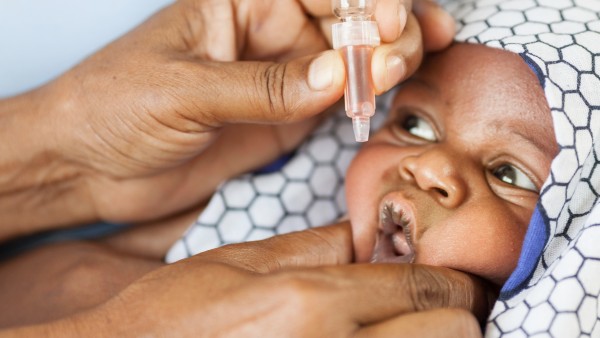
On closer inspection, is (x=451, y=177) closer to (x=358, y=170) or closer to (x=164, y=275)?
(x=358, y=170)

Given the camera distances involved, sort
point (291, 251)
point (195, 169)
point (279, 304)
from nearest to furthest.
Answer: point (279, 304)
point (291, 251)
point (195, 169)

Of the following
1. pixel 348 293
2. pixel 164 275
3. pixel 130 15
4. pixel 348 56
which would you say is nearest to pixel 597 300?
pixel 348 293

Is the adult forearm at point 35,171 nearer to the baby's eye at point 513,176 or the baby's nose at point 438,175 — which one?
the baby's nose at point 438,175

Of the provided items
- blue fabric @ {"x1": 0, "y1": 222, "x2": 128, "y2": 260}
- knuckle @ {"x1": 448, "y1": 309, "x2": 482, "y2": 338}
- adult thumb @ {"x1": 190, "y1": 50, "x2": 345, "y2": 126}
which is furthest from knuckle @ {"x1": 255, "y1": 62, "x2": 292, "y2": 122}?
blue fabric @ {"x1": 0, "y1": 222, "x2": 128, "y2": 260}

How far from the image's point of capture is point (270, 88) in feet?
3.70

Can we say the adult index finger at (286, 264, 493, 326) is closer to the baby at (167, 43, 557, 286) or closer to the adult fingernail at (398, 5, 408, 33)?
the baby at (167, 43, 557, 286)

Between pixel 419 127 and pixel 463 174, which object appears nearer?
pixel 463 174

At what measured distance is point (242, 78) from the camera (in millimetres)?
1155

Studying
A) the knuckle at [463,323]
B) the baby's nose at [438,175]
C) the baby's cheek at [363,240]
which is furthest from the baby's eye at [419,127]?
the knuckle at [463,323]

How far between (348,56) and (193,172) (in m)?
0.60

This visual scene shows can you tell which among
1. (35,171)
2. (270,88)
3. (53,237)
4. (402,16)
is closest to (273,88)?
(270,88)

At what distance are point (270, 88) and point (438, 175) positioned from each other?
0.35 metres

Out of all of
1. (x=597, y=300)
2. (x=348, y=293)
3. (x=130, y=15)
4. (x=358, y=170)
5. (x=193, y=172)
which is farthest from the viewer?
(x=130, y=15)

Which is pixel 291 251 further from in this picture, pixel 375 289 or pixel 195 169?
pixel 195 169
